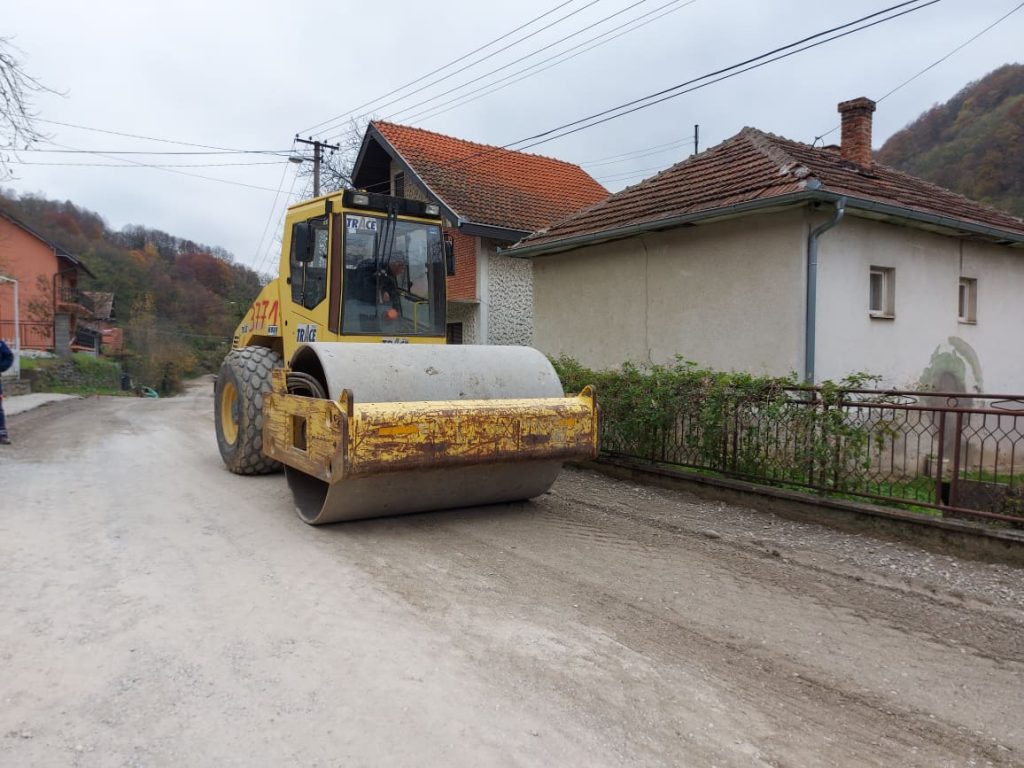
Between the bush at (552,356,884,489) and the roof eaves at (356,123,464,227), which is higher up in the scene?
the roof eaves at (356,123,464,227)

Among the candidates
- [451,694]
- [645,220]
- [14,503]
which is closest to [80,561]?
[14,503]

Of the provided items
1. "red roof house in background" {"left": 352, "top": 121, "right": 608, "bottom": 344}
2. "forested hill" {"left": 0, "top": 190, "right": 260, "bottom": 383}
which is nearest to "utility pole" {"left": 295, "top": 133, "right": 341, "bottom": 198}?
"red roof house in background" {"left": 352, "top": 121, "right": 608, "bottom": 344}

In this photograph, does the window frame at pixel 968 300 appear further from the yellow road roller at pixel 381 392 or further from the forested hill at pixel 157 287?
the forested hill at pixel 157 287

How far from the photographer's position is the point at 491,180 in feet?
60.6

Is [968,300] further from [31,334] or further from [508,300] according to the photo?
[31,334]

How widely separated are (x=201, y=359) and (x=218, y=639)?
2304 inches

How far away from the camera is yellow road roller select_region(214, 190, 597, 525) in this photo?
5.33m

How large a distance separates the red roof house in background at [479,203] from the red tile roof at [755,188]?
3385 mm

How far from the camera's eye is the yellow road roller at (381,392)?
5.33 metres

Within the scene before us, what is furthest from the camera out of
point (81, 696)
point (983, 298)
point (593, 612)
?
point (983, 298)

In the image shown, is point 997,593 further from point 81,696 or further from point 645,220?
point 645,220

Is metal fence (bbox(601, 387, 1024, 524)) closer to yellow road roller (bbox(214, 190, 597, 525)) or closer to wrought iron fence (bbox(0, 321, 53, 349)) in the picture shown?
yellow road roller (bbox(214, 190, 597, 525))

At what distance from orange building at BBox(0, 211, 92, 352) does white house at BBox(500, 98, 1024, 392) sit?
98.1 ft

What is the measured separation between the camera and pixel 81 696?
310cm
